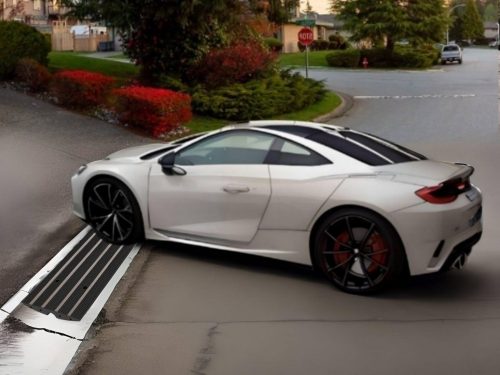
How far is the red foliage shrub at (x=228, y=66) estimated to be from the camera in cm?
2056

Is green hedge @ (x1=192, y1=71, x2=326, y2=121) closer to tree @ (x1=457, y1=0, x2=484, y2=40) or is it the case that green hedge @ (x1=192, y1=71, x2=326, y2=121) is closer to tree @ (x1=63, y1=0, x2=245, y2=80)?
tree @ (x1=63, y1=0, x2=245, y2=80)

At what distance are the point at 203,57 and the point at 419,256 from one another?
16185 millimetres

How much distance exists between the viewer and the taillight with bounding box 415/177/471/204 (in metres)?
6.08

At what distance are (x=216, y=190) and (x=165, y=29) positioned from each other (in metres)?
15.0

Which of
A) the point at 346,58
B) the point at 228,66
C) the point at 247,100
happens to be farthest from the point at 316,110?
the point at 346,58

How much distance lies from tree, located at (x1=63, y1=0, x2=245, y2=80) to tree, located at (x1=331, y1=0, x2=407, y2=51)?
31774 millimetres

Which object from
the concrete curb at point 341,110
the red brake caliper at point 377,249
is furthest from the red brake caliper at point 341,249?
the concrete curb at point 341,110

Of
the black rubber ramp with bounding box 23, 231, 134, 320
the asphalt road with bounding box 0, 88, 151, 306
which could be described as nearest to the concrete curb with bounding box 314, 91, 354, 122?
the asphalt road with bounding box 0, 88, 151, 306

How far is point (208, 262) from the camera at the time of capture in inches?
289

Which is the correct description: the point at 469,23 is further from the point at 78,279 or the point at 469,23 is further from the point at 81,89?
the point at 78,279

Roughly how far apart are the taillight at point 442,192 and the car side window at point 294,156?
0.93 meters

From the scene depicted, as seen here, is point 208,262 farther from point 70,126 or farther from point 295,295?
point 70,126

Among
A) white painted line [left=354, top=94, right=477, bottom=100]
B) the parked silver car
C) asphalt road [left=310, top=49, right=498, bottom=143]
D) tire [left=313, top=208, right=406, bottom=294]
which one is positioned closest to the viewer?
tire [left=313, top=208, right=406, bottom=294]

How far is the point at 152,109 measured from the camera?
1623 centimetres
